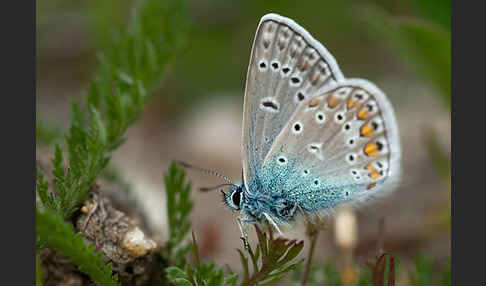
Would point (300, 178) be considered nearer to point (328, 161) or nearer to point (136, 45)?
point (328, 161)

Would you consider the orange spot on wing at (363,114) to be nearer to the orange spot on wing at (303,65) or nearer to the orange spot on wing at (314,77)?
the orange spot on wing at (314,77)

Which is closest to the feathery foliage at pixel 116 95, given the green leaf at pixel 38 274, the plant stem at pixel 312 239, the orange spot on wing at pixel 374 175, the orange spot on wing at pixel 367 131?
the green leaf at pixel 38 274

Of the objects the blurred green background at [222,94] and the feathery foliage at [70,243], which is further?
the blurred green background at [222,94]

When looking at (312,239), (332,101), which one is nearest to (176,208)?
(312,239)

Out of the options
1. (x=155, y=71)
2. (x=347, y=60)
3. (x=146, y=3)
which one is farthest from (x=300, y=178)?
(x=347, y=60)

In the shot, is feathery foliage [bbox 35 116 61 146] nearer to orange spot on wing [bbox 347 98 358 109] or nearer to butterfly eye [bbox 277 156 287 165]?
butterfly eye [bbox 277 156 287 165]

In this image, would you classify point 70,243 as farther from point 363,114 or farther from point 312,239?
point 363,114

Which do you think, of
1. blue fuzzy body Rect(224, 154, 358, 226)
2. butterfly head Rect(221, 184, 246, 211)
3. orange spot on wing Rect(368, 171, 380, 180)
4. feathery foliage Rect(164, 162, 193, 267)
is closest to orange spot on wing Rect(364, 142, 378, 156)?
orange spot on wing Rect(368, 171, 380, 180)
